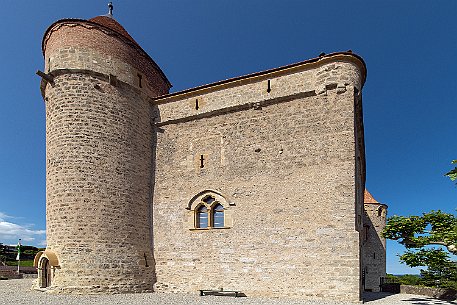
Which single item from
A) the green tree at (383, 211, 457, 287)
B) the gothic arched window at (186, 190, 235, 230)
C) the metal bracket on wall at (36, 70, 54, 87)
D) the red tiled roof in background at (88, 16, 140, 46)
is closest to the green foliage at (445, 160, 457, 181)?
the green tree at (383, 211, 457, 287)

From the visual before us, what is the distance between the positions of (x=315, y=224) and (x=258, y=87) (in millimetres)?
6035

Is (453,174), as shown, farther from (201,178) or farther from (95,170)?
(95,170)

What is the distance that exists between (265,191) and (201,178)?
2937 millimetres

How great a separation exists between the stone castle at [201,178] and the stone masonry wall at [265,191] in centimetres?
4

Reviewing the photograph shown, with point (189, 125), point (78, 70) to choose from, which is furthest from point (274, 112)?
point (78, 70)

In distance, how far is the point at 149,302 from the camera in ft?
32.9

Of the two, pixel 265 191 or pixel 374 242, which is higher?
pixel 265 191

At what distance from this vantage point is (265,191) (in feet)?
39.9

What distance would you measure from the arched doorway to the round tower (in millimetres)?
37

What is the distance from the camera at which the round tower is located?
11688mm

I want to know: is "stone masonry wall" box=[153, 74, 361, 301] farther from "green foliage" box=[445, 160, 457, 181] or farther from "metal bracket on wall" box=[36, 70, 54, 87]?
"metal bracket on wall" box=[36, 70, 54, 87]

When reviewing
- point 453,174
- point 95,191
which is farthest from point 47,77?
point 453,174

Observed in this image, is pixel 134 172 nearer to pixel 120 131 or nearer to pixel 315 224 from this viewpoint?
pixel 120 131

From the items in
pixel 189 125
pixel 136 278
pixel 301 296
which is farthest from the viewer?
pixel 189 125
